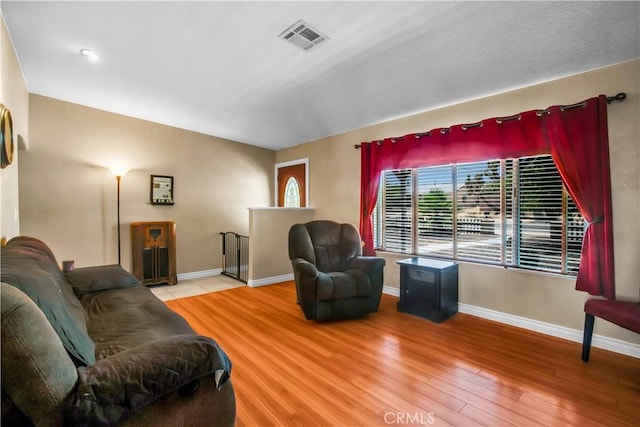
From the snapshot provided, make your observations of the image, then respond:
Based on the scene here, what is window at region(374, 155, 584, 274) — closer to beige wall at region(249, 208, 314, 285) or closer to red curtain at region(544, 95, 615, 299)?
red curtain at region(544, 95, 615, 299)

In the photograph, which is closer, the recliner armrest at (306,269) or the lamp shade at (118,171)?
the recliner armrest at (306,269)

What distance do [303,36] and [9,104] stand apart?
8.38 ft

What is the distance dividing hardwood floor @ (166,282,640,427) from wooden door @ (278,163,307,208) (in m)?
2.73

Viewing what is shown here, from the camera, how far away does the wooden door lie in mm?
5363

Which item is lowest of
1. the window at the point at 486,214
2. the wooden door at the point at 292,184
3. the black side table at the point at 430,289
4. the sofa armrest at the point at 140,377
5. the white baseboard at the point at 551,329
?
the white baseboard at the point at 551,329

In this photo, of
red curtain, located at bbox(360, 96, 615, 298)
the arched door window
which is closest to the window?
red curtain, located at bbox(360, 96, 615, 298)

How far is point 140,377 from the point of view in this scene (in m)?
1.05

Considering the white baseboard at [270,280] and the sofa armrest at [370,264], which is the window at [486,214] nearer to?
the sofa armrest at [370,264]

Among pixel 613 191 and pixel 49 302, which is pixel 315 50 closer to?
pixel 49 302

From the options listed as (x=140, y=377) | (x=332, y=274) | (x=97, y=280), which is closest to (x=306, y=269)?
(x=332, y=274)

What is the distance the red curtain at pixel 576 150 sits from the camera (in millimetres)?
2422

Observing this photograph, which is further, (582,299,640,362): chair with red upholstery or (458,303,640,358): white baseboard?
(458,303,640,358): white baseboard

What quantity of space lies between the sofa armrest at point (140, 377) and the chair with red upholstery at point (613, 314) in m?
2.62

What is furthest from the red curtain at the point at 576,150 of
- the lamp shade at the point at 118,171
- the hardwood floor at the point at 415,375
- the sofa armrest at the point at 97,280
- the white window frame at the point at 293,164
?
the lamp shade at the point at 118,171
